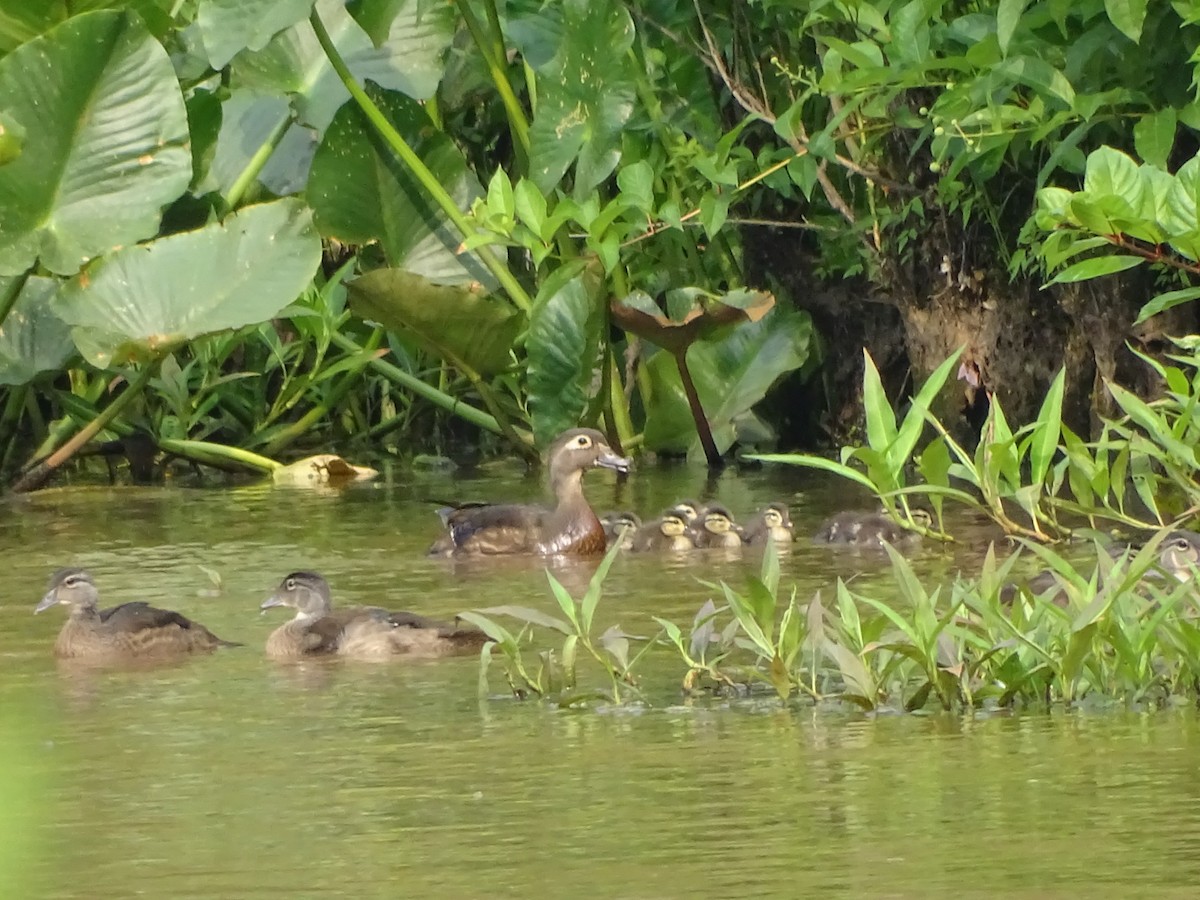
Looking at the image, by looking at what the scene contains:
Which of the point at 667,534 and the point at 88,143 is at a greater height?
the point at 88,143

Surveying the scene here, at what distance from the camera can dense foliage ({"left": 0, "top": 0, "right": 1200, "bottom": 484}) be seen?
8.77 metres

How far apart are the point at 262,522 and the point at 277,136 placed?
259cm

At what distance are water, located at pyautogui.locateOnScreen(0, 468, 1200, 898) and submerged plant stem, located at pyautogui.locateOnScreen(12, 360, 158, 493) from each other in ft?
13.1

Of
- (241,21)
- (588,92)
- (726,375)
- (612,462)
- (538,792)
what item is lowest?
(538,792)

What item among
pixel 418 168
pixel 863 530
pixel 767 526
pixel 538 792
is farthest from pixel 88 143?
pixel 538 792

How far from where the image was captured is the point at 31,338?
9.59 metres

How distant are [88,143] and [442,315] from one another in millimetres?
1651

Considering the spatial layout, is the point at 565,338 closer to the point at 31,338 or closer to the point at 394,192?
the point at 394,192

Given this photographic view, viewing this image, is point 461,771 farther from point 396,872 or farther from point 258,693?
point 258,693

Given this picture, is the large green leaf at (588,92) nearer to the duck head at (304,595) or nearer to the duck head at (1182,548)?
the duck head at (304,595)

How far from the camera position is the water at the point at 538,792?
303 centimetres

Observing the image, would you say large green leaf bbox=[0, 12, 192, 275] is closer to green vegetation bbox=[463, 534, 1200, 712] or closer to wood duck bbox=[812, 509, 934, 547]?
wood duck bbox=[812, 509, 934, 547]

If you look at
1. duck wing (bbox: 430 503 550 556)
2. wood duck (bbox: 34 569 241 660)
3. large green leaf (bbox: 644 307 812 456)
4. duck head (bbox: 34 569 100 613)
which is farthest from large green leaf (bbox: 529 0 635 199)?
wood duck (bbox: 34 569 241 660)

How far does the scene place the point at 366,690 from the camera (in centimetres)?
478
